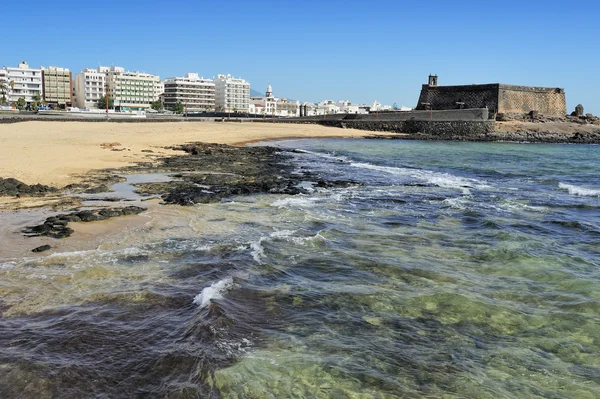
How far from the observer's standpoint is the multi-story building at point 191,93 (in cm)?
14025

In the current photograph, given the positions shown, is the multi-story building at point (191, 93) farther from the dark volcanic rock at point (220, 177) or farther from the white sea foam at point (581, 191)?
the white sea foam at point (581, 191)

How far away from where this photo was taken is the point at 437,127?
60281mm

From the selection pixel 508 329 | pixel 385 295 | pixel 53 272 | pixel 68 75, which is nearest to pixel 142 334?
pixel 53 272

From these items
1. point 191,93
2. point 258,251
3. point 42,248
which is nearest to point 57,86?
point 191,93

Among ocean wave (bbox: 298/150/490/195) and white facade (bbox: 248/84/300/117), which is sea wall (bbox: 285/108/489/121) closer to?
ocean wave (bbox: 298/150/490/195)

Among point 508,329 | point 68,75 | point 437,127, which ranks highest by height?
point 68,75

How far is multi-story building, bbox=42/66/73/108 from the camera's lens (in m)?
127

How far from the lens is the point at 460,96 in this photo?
67.7m

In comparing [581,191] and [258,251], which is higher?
[581,191]

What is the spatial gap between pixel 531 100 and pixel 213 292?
71527 mm

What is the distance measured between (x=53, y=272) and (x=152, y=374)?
315cm

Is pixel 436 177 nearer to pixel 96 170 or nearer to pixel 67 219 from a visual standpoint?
pixel 96 170

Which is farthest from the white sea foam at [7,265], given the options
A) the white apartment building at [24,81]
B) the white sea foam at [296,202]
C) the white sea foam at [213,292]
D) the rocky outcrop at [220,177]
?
the white apartment building at [24,81]

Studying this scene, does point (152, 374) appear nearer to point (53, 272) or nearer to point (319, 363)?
point (319, 363)
